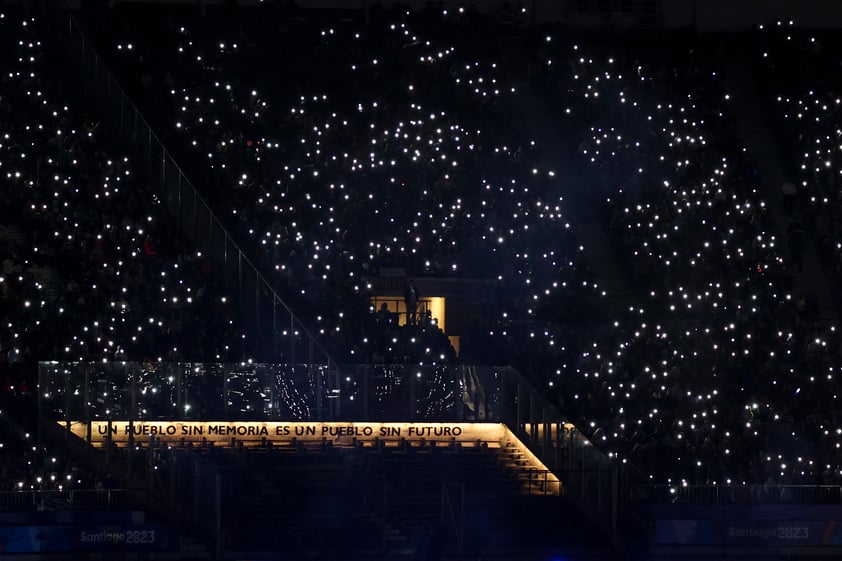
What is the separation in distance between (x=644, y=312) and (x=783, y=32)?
11.9 metres

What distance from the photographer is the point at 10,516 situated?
976 inches

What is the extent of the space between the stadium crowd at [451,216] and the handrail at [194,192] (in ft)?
1.18

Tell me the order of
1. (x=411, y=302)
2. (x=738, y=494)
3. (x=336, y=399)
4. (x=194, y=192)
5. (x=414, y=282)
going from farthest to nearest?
(x=414, y=282) → (x=194, y=192) → (x=411, y=302) → (x=336, y=399) → (x=738, y=494)

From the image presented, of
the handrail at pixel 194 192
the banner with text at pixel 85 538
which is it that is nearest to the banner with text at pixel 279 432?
the handrail at pixel 194 192

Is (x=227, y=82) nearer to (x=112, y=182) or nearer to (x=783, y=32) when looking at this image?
(x=112, y=182)

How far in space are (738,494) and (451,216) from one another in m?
10.6

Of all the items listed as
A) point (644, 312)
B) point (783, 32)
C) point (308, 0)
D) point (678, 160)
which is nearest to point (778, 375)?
point (644, 312)

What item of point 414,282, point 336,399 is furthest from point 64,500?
point 414,282

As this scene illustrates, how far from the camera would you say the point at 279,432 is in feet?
97.1

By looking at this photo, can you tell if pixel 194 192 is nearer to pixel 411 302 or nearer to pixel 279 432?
pixel 411 302

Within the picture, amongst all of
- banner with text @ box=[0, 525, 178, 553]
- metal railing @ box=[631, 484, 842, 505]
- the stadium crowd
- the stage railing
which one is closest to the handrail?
the stadium crowd

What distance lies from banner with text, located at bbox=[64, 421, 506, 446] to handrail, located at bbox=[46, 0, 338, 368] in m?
1.36

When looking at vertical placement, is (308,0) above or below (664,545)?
above

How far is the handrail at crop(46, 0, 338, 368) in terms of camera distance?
103 ft
